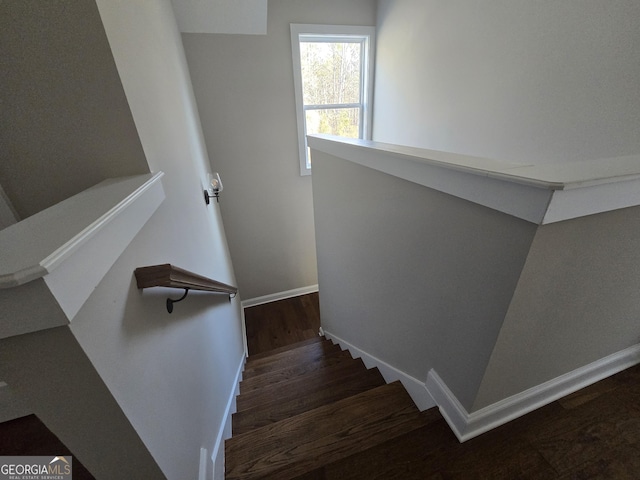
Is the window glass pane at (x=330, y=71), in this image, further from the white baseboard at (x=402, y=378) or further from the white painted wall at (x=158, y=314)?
the white baseboard at (x=402, y=378)

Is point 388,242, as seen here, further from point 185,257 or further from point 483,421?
point 185,257

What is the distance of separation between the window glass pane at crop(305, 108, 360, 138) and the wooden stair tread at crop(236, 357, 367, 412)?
7.94 ft

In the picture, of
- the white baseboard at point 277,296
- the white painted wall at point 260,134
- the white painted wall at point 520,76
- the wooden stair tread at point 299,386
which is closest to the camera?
the white painted wall at point 520,76

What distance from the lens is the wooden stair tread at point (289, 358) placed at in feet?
7.12

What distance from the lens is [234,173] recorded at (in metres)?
2.93

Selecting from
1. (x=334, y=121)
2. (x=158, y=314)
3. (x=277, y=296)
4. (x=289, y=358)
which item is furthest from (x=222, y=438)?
(x=334, y=121)

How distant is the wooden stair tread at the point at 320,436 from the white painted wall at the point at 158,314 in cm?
18

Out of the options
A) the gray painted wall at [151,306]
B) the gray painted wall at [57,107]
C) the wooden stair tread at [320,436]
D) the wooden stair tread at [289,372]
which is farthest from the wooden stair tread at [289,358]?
the gray painted wall at [57,107]

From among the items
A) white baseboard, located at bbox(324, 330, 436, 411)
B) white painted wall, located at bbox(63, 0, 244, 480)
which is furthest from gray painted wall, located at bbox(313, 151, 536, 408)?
white painted wall, located at bbox(63, 0, 244, 480)

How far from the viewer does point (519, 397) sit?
37.9 inches

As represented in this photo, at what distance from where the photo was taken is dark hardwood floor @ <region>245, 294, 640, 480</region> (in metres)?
0.87

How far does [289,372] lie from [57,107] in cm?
193

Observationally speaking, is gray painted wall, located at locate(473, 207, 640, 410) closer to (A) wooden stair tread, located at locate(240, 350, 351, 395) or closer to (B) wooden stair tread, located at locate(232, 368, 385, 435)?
(B) wooden stair tread, located at locate(232, 368, 385, 435)

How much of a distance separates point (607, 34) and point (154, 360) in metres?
2.13
